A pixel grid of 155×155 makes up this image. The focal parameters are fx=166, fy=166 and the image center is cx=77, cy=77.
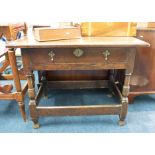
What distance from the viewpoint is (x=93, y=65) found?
109 centimetres

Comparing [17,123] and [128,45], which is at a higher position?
[128,45]

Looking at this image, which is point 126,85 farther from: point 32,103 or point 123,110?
point 32,103

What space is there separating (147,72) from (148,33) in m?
0.36

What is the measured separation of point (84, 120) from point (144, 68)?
708 mm

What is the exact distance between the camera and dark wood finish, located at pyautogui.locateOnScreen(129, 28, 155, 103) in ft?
4.43

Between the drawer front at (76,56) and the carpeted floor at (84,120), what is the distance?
21.5 inches

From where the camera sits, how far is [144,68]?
149 centimetres

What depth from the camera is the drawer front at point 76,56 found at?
104cm

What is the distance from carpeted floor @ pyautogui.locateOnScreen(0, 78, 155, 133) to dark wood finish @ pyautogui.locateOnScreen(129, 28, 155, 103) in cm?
17

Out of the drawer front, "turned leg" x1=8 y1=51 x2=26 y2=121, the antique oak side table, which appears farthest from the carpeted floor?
the drawer front

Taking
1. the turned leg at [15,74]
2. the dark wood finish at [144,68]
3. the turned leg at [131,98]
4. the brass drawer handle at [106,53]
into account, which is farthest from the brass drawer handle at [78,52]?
the turned leg at [131,98]
